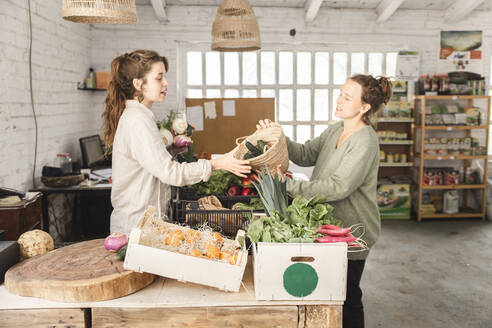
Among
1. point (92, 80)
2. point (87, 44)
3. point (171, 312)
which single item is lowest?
point (171, 312)

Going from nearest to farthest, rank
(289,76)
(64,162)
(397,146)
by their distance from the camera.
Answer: (64,162), (289,76), (397,146)

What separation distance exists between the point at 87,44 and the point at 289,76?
109 inches

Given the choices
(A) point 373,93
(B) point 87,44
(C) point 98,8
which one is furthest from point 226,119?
(A) point 373,93

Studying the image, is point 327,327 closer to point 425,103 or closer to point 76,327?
point 76,327

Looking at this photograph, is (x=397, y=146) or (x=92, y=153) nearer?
(x=92, y=153)

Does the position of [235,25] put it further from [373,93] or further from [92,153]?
[92,153]

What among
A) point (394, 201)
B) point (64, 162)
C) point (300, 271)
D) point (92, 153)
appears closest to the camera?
point (300, 271)

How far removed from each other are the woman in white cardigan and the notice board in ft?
11.7

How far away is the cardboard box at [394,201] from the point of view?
6188 millimetres

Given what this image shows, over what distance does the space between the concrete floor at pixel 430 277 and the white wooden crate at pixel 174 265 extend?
2.11 m

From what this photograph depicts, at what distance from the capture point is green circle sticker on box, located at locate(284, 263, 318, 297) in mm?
1444

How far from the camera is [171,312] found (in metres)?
1.46

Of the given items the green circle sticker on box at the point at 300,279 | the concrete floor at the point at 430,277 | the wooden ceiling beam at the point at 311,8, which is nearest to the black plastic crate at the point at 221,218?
the green circle sticker on box at the point at 300,279

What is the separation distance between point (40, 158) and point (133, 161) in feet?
7.94
